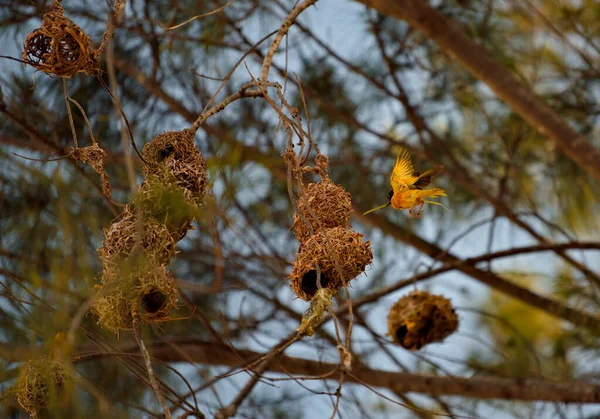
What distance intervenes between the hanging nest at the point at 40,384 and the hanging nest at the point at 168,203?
0.29m

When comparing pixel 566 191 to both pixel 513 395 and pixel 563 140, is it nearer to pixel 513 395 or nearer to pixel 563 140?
pixel 563 140

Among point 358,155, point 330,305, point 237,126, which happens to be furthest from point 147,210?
point 358,155

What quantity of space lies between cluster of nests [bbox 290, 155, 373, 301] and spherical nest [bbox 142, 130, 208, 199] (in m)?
0.16

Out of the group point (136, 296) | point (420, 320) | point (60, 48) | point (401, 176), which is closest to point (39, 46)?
point (60, 48)

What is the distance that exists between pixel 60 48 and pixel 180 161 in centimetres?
23

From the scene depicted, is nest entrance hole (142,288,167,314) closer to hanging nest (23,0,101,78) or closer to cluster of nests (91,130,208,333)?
cluster of nests (91,130,208,333)

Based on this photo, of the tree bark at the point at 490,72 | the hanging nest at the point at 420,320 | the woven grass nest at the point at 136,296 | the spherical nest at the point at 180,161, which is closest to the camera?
the woven grass nest at the point at 136,296

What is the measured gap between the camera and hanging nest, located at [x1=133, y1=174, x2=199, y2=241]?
1.06 metres

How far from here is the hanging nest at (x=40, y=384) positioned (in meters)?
1.21

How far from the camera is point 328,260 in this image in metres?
1.11

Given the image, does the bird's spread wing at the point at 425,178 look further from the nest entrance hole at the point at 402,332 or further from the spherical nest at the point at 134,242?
the nest entrance hole at the point at 402,332

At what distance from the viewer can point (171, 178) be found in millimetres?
1142

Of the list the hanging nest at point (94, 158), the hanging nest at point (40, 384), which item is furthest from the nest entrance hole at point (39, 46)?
the hanging nest at point (40, 384)

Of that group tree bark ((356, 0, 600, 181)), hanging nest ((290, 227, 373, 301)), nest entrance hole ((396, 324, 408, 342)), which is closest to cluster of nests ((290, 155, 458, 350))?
hanging nest ((290, 227, 373, 301))
